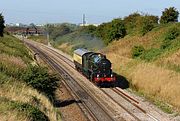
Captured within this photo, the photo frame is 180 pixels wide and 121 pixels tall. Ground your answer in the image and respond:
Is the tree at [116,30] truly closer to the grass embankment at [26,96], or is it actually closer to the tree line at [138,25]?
the tree line at [138,25]

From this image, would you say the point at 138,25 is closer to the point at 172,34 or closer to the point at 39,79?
the point at 172,34

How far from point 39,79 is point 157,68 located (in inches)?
522

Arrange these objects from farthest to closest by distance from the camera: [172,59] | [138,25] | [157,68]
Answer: [138,25]
[172,59]
[157,68]

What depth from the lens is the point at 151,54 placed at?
50.2 metres

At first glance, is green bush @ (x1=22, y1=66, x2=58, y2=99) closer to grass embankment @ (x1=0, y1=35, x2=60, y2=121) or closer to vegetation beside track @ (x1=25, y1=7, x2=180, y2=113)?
grass embankment @ (x1=0, y1=35, x2=60, y2=121)

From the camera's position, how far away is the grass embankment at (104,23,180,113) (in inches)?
1250

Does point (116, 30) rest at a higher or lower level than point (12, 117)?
lower

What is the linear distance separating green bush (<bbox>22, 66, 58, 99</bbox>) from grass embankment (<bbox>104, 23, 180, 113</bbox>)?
25.0 feet

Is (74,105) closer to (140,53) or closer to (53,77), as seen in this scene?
(53,77)

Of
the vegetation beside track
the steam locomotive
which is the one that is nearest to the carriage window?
the steam locomotive

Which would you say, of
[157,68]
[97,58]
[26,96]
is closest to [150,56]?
[157,68]

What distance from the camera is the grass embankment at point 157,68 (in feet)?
104

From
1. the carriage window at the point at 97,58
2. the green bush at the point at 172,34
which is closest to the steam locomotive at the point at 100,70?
the carriage window at the point at 97,58

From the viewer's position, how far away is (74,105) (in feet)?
94.3
